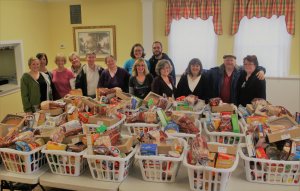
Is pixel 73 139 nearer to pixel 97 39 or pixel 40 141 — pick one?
pixel 40 141

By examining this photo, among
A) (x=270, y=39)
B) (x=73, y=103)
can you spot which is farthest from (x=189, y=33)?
(x=73, y=103)

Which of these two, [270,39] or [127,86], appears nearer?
[127,86]

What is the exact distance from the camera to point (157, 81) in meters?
3.13

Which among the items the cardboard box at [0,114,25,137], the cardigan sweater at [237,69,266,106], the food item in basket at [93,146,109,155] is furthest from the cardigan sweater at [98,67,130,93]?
the food item in basket at [93,146,109,155]

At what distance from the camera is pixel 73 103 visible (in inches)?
97.5

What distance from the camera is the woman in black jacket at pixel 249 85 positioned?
10.1ft

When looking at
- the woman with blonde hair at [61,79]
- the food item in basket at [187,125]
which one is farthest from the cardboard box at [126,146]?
the woman with blonde hair at [61,79]

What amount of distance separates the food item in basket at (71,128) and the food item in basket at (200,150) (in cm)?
77

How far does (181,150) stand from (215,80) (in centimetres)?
184

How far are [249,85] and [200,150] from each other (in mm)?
1845

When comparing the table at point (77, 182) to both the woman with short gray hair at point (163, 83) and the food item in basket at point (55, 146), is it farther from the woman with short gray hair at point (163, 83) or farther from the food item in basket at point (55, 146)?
the woman with short gray hair at point (163, 83)

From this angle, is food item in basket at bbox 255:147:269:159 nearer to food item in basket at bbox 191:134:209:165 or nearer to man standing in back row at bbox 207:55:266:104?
food item in basket at bbox 191:134:209:165

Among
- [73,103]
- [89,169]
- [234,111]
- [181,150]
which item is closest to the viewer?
[181,150]

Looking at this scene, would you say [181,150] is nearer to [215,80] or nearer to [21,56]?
[215,80]
